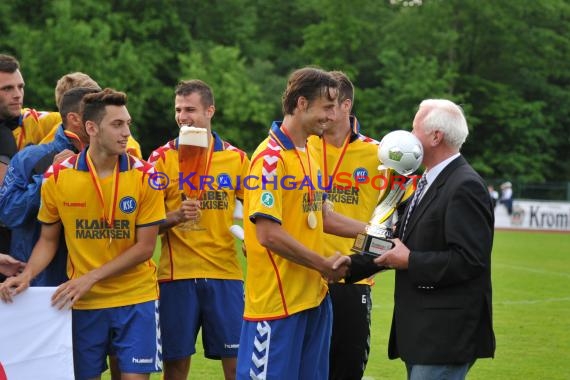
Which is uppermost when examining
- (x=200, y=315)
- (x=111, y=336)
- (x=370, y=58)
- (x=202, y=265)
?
(x=370, y=58)

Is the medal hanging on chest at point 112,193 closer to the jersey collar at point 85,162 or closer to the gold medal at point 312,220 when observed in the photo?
the jersey collar at point 85,162

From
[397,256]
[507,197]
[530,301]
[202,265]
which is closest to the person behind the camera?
[397,256]

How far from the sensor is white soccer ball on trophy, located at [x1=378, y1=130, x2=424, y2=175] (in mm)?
5276

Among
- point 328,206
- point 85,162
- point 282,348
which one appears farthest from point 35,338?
point 328,206

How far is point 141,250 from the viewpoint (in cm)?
611

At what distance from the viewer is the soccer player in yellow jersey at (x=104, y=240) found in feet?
19.7

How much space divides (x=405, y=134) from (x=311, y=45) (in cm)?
4866

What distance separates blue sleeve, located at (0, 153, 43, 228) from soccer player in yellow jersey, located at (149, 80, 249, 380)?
1.12 meters

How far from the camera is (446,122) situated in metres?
5.19

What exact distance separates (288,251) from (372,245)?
568mm

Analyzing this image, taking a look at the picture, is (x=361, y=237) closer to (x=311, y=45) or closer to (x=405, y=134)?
(x=405, y=134)

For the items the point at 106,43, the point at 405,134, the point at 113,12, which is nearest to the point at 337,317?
the point at 405,134

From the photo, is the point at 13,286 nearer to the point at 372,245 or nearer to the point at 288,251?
the point at 288,251

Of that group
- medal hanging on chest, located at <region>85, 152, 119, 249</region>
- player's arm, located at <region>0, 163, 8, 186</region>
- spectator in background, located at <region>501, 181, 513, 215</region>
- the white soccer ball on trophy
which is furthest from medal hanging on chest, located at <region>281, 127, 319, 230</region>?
spectator in background, located at <region>501, 181, 513, 215</region>
